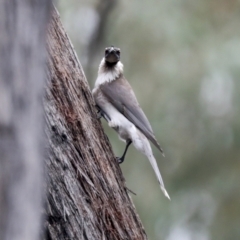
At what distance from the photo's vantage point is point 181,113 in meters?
7.94

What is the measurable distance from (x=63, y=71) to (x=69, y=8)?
5010 millimetres

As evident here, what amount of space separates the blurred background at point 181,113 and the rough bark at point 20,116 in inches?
223

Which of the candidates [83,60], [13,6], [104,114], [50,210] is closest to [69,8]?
[83,60]

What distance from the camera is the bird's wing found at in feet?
15.1

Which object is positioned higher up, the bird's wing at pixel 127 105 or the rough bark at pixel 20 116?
the rough bark at pixel 20 116

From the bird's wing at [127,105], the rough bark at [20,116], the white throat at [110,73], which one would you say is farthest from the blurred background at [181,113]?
the rough bark at [20,116]

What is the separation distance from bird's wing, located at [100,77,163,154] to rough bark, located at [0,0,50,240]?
2907 millimetres

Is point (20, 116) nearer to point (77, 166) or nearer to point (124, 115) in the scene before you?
point (77, 166)

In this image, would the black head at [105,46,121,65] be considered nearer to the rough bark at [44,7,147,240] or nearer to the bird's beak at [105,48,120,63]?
the bird's beak at [105,48,120,63]

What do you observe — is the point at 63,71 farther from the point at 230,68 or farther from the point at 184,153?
the point at 184,153

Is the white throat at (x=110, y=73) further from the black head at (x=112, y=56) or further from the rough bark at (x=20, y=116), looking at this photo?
the rough bark at (x=20, y=116)

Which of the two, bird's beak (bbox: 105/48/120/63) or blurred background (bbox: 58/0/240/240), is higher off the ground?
bird's beak (bbox: 105/48/120/63)

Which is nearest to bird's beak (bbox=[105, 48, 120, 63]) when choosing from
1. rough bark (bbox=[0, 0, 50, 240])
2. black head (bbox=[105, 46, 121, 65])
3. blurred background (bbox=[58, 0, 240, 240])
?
black head (bbox=[105, 46, 121, 65])

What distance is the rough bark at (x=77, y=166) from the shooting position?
10.8 ft
